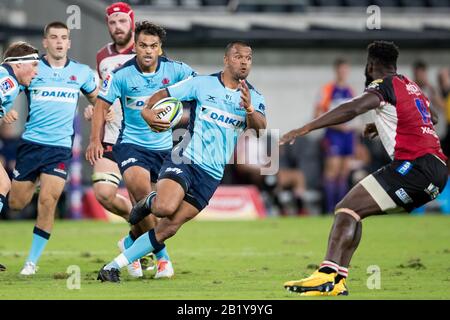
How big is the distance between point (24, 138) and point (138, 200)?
5.03 ft

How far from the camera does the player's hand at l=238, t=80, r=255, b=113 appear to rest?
10297 mm

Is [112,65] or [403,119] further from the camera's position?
[112,65]

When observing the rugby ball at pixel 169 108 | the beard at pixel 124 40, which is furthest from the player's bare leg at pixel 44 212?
the beard at pixel 124 40

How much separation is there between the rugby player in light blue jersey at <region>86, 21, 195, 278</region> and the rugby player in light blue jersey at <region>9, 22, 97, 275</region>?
0.65 meters

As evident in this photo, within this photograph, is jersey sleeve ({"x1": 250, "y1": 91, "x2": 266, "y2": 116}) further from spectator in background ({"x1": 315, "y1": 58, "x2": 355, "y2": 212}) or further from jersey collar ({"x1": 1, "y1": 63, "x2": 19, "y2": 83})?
spectator in background ({"x1": 315, "y1": 58, "x2": 355, "y2": 212})

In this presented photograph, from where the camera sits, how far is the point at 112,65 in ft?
42.0

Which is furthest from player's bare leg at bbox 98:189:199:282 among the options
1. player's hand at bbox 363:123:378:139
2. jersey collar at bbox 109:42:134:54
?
jersey collar at bbox 109:42:134:54

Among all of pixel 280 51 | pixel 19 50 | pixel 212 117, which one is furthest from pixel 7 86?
pixel 280 51

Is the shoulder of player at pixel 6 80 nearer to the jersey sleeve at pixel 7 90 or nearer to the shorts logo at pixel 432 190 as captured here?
the jersey sleeve at pixel 7 90

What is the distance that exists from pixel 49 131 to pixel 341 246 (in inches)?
158

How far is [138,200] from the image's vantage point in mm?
11680

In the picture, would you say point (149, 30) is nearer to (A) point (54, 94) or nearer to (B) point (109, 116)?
(B) point (109, 116)

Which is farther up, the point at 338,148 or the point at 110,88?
the point at 110,88
